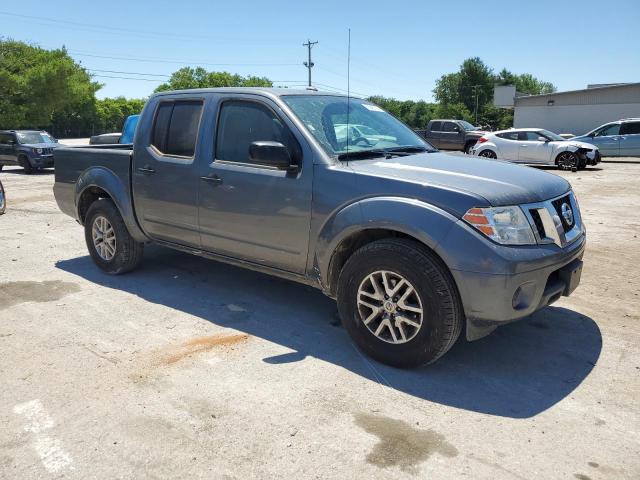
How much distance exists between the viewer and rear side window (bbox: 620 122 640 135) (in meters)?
21.5

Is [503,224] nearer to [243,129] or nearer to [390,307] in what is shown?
[390,307]

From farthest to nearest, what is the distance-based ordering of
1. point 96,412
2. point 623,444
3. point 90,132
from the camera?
point 90,132
point 96,412
point 623,444

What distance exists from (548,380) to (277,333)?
1.95 metres

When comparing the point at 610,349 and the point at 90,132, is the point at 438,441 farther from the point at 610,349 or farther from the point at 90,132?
the point at 90,132

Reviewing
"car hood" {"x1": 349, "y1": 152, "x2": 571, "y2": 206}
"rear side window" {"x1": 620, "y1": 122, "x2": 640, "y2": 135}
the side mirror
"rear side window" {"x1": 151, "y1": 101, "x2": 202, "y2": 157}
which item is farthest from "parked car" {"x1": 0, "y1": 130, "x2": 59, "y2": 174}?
"rear side window" {"x1": 620, "y1": 122, "x2": 640, "y2": 135}

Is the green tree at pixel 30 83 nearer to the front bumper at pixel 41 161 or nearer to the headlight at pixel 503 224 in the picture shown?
the front bumper at pixel 41 161

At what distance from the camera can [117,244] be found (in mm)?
5609

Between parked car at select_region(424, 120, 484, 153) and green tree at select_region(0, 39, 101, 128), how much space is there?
30.1m

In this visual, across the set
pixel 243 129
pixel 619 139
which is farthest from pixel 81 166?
pixel 619 139

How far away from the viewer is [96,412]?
3111 millimetres

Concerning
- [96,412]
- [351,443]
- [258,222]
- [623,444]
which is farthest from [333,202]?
[623,444]

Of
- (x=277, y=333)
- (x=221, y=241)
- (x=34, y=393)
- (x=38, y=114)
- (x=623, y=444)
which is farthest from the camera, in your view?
(x=38, y=114)

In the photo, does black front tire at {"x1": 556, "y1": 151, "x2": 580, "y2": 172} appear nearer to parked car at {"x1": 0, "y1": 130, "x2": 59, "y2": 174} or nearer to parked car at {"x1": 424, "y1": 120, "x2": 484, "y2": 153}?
parked car at {"x1": 424, "y1": 120, "x2": 484, "y2": 153}

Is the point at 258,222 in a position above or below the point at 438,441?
above
